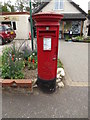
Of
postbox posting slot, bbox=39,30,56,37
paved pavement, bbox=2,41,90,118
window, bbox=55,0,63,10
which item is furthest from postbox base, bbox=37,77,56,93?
window, bbox=55,0,63,10

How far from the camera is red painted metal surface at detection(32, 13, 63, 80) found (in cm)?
217

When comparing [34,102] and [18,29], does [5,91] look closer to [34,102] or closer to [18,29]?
[34,102]

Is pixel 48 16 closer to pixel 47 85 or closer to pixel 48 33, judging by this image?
pixel 48 33

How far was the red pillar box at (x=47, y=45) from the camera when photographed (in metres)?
2.18

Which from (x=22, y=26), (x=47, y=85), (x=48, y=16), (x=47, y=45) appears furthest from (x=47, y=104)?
(x=22, y=26)

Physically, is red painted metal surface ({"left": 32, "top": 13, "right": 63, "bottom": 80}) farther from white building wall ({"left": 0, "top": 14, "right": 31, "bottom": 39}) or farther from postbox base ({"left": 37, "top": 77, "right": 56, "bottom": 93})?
white building wall ({"left": 0, "top": 14, "right": 31, "bottom": 39})

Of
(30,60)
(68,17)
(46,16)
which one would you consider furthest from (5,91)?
(68,17)

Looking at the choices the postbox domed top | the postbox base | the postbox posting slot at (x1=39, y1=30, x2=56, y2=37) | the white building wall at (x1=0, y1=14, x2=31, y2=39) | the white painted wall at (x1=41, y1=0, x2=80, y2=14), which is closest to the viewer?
the postbox domed top

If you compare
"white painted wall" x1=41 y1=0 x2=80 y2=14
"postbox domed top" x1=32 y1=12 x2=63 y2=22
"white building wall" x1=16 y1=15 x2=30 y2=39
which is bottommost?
"postbox domed top" x1=32 y1=12 x2=63 y2=22

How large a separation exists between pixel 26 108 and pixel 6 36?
27.5 ft

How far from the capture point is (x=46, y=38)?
2316 millimetres

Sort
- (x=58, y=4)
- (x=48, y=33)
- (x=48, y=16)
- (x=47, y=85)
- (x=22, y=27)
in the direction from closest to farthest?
(x=48, y=16), (x=48, y=33), (x=47, y=85), (x=58, y=4), (x=22, y=27)

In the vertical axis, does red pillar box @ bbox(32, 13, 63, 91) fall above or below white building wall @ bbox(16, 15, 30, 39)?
below

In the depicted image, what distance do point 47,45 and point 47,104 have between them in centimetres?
138
